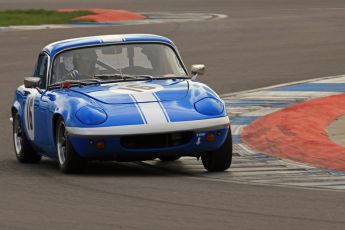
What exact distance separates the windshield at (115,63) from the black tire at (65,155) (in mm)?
809

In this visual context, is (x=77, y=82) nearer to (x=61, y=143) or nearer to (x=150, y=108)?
(x=61, y=143)

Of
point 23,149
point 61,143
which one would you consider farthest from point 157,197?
point 23,149

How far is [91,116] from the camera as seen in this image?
36.2 ft

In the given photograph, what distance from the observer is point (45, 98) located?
472 inches

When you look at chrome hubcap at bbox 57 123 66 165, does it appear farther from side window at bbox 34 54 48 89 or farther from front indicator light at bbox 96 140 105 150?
side window at bbox 34 54 48 89

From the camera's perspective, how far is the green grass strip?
1369 inches

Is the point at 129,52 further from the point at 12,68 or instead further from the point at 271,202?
the point at 12,68

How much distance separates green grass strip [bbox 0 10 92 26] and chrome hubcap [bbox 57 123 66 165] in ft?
75.3

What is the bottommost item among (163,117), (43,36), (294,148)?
(43,36)

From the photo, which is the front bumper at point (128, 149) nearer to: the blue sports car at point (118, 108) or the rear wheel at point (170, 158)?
the blue sports car at point (118, 108)

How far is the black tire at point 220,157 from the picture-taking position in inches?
444

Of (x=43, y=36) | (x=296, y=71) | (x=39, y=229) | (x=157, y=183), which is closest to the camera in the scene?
(x=39, y=229)

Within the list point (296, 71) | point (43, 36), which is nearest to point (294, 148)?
point (296, 71)

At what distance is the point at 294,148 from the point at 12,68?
1158 centimetres
